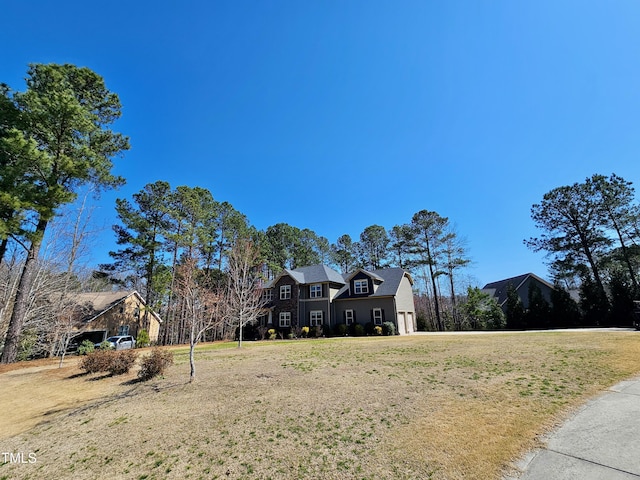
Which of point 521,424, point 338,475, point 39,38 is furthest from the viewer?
point 39,38

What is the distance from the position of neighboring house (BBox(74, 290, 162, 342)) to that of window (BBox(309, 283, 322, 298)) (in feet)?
52.3

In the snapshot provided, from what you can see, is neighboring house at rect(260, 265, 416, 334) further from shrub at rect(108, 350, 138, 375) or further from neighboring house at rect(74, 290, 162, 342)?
shrub at rect(108, 350, 138, 375)

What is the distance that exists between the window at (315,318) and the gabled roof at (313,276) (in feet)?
10.2

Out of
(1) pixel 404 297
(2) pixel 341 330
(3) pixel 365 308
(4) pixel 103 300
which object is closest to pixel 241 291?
(2) pixel 341 330

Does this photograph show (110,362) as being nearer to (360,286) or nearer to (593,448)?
(593,448)

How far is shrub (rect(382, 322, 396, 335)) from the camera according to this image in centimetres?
2511

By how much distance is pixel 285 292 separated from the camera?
30062 millimetres

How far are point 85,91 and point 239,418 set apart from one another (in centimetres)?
2218

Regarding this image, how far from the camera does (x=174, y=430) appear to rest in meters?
5.60

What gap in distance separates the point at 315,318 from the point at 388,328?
7.56 metres

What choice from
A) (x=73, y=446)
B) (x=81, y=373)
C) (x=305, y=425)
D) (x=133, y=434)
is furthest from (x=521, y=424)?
(x=81, y=373)

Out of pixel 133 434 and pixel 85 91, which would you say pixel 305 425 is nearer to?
pixel 133 434

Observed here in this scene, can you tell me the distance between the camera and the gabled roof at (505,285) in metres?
33.9

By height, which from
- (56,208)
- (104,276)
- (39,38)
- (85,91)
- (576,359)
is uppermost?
(85,91)
